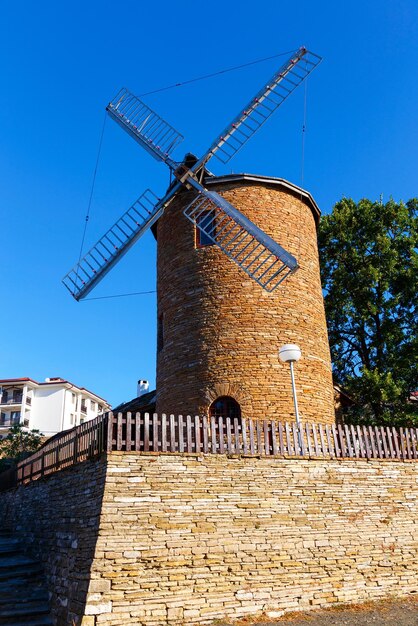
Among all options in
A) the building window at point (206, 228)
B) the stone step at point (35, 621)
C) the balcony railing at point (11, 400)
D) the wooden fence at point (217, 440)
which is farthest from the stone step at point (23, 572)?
the balcony railing at point (11, 400)

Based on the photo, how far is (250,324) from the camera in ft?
46.4

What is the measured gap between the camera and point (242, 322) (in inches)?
556

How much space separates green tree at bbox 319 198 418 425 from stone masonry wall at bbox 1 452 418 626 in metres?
8.99

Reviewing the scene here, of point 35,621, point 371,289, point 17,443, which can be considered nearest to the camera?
point 35,621

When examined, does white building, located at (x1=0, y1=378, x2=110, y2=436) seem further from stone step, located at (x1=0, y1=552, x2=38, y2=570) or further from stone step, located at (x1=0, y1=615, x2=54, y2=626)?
stone step, located at (x1=0, y1=615, x2=54, y2=626)

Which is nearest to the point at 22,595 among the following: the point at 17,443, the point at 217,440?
the point at 217,440

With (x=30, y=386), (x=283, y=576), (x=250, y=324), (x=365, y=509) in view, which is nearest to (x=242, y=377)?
(x=250, y=324)

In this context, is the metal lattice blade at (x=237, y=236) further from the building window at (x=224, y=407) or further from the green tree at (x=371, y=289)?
the green tree at (x=371, y=289)

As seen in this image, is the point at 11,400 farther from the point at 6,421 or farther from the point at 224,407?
the point at 224,407

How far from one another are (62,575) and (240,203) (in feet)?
36.5

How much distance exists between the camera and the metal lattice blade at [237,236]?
14047mm

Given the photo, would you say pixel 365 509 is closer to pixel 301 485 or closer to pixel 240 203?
pixel 301 485

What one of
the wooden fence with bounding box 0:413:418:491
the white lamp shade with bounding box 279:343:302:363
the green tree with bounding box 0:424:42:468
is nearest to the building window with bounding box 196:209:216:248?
the white lamp shade with bounding box 279:343:302:363

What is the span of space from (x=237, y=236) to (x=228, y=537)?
8414 mm
